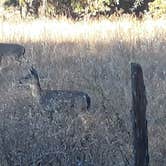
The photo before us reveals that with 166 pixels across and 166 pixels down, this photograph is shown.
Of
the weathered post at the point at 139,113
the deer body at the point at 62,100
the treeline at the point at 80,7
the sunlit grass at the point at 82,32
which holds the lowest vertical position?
the treeline at the point at 80,7

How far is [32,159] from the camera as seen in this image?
220 inches

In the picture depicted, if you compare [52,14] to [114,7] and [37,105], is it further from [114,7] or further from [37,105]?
[37,105]

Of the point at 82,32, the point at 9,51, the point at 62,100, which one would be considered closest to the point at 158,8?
the point at 82,32

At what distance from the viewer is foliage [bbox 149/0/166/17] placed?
2272 centimetres

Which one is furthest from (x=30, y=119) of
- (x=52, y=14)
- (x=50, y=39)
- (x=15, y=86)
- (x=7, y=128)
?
(x=52, y=14)

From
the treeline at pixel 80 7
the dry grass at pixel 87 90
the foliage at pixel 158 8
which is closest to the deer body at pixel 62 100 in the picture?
the dry grass at pixel 87 90

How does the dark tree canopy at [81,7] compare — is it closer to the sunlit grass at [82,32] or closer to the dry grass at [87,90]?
the sunlit grass at [82,32]

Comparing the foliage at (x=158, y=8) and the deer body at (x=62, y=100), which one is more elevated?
the deer body at (x=62, y=100)

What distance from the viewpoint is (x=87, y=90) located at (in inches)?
351

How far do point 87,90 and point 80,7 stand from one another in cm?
→ 1615

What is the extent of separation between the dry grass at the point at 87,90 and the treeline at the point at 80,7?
7.21 metres

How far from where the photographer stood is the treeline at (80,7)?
24.6 m

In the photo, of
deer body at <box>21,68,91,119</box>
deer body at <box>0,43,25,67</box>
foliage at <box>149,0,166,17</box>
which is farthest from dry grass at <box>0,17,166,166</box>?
foliage at <box>149,0,166,17</box>

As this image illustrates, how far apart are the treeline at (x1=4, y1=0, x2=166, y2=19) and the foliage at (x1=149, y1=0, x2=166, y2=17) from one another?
1.24 metres
